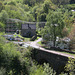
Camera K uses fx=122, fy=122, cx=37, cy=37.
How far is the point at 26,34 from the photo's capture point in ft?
158

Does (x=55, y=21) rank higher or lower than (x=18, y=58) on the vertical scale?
higher

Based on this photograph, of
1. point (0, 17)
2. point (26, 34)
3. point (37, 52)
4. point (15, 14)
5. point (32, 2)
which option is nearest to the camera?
point (37, 52)

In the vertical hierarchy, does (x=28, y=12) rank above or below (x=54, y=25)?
above

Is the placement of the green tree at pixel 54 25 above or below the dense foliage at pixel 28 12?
below

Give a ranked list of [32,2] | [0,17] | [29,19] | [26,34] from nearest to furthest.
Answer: [26,34]
[0,17]
[29,19]
[32,2]

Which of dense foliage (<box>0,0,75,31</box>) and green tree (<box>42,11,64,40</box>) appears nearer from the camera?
green tree (<box>42,11,64,40</box>)

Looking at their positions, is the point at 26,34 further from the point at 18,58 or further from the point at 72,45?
the point at 18,58

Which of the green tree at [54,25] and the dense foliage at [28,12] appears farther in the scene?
the dense foliage at [28,12]

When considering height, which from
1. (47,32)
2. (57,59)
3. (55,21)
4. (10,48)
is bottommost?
(57,59)

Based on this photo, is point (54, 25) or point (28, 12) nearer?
point (54, 25)

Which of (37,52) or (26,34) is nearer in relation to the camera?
A: (37,52)

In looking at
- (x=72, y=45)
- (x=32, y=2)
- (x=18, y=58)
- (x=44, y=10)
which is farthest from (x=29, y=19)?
(x=18, y=58)

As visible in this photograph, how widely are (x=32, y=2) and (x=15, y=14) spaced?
51225 millimetres

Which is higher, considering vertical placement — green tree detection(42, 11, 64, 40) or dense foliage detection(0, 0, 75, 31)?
dense foliage detection(0, 0, 75, 31)
